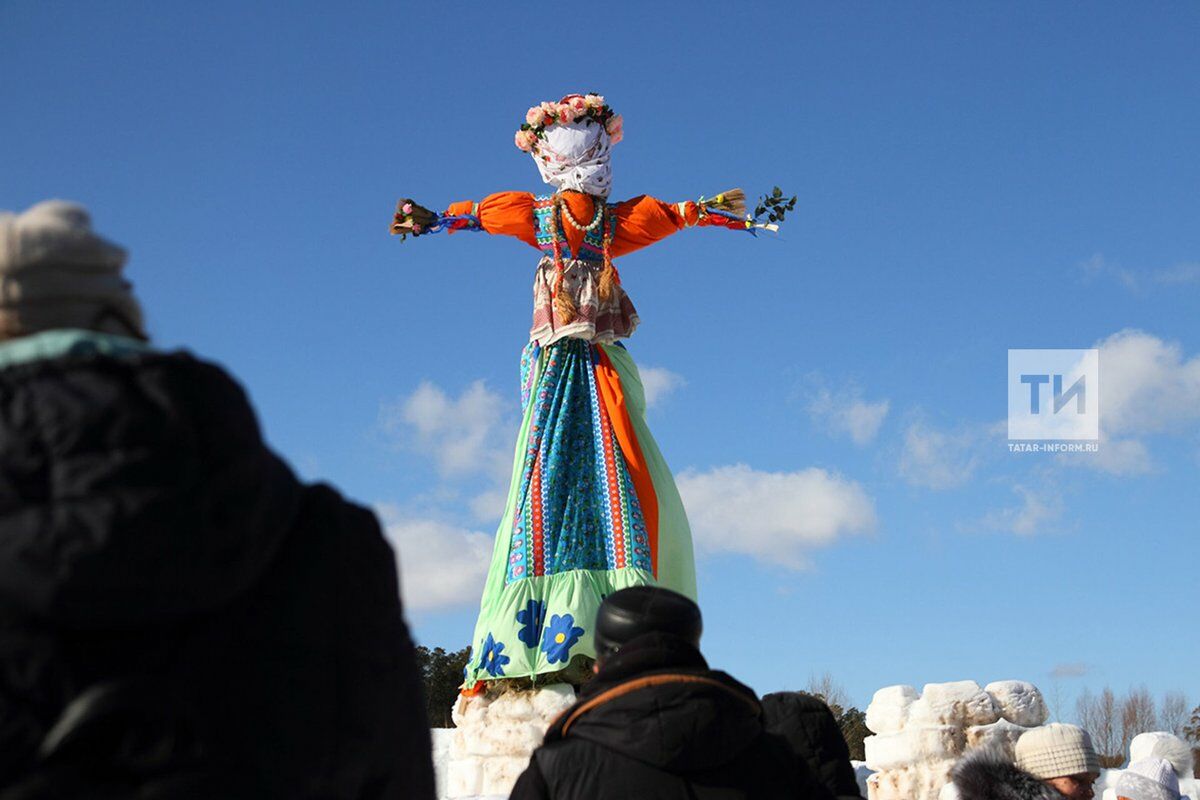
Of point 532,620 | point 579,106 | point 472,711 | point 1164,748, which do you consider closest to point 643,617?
point 1164,748

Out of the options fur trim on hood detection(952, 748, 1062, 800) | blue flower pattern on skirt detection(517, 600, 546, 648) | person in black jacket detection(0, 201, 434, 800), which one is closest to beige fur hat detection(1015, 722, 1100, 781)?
fur trim on hood detection(952, 748, 1062, 800)

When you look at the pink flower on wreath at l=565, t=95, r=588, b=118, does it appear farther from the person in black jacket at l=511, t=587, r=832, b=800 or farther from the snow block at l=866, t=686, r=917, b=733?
the person in black jacket at l=511, t=587, r=832, b=800

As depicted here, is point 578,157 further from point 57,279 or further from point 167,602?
point 167,602

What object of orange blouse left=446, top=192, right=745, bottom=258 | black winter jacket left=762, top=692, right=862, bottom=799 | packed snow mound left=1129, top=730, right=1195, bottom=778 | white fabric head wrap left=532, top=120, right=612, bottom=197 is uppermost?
white fabric head wrap left=532, top=120, right=612, bottom=197

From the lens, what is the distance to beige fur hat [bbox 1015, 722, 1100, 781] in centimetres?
366

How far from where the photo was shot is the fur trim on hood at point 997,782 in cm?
354

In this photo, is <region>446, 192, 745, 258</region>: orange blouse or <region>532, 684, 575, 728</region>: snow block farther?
<region>446, 192, 745, 258</region>: orange blouse

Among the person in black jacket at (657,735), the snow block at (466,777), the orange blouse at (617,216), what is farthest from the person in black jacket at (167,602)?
the orange blouse at (617,216)

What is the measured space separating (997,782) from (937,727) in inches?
140

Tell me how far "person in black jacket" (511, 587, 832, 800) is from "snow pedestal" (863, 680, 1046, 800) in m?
4.79

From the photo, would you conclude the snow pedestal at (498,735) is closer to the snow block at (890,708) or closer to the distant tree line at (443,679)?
the snow block at (890,708)

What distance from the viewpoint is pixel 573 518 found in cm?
891

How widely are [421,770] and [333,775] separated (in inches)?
5.8

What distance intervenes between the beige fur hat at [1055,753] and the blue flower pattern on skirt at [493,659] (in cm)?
518
